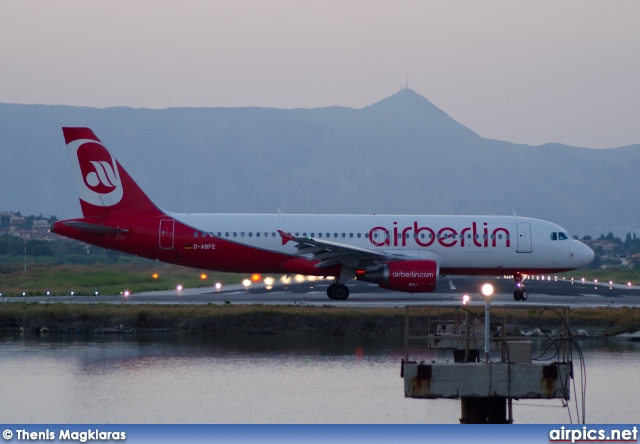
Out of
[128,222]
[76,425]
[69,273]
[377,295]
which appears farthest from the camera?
[69,273]

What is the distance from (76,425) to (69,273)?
39.3 meters

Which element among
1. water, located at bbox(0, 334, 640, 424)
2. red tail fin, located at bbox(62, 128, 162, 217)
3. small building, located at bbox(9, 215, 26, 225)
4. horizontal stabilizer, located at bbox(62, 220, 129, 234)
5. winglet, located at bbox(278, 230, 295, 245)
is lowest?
water, located at bbox(0, 334, 640, 424)

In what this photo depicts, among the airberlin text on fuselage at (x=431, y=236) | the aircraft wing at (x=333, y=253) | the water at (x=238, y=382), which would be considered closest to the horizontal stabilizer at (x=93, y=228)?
the aircraft wing at (x=333, y=253)

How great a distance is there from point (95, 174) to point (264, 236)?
7.65m

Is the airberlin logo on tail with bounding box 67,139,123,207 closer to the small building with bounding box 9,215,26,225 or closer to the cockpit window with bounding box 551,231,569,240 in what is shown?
the cockpit window with bounding box 551,231,569,240

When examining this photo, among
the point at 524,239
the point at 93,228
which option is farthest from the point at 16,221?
the point at 524,239

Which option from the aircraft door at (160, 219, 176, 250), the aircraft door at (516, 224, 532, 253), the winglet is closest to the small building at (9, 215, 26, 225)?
the aircraft door at (160, 219, 176, 250)

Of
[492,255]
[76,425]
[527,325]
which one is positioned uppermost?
[492,255]

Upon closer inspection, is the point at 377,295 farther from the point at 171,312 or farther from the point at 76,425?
the point at 76,425

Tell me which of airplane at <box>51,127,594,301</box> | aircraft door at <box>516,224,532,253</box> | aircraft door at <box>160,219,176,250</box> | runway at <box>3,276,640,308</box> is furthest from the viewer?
aircraft door at <box>516,224,532,253</box>

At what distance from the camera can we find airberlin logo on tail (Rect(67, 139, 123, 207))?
4569cm

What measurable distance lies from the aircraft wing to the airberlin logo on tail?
7457 mm

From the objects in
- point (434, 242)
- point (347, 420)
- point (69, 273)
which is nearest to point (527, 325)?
point (434, 242)

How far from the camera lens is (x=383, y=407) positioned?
81.7 feet
